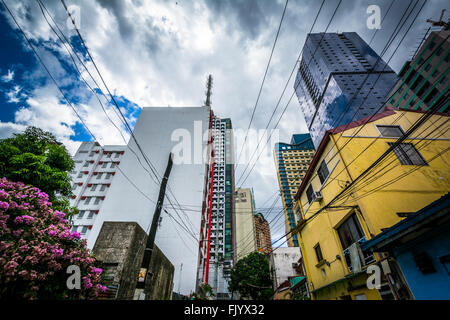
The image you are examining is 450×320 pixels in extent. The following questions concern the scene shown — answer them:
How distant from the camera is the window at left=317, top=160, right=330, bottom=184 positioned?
1084cm

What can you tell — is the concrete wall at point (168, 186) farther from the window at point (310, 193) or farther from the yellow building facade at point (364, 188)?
the window at point (310, 193)

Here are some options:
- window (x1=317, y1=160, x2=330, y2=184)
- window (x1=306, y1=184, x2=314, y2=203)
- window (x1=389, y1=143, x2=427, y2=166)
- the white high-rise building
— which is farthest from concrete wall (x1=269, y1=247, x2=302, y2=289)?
the white high-rise building

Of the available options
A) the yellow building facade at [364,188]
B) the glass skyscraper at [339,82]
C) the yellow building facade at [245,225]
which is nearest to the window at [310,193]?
the yellow building facade at [364,188]

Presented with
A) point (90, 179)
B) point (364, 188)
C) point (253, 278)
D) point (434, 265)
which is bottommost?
point (434, 265)

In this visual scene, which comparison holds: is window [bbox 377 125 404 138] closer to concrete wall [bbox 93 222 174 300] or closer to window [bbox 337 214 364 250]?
window [bbox 337 214 364 250]

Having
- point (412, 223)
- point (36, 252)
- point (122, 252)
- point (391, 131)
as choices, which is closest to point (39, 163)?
point (122, 252)

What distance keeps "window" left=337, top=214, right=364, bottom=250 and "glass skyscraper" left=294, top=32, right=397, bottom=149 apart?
50704mm

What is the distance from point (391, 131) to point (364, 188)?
15.4 feet

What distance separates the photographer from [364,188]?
814 cm

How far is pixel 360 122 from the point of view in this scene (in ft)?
33.1

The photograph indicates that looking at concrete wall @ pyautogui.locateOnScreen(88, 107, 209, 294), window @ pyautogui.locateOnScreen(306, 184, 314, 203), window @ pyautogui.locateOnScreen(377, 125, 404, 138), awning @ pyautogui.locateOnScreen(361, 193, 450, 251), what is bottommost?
awning @ pyautogui.locateOnScreen(361, 193, 450, 251)

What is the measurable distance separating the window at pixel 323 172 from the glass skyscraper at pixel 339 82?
1886 inches

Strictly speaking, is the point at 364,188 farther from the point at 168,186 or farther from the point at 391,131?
the point at 168,186

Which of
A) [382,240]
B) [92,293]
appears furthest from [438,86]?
[92,293]
